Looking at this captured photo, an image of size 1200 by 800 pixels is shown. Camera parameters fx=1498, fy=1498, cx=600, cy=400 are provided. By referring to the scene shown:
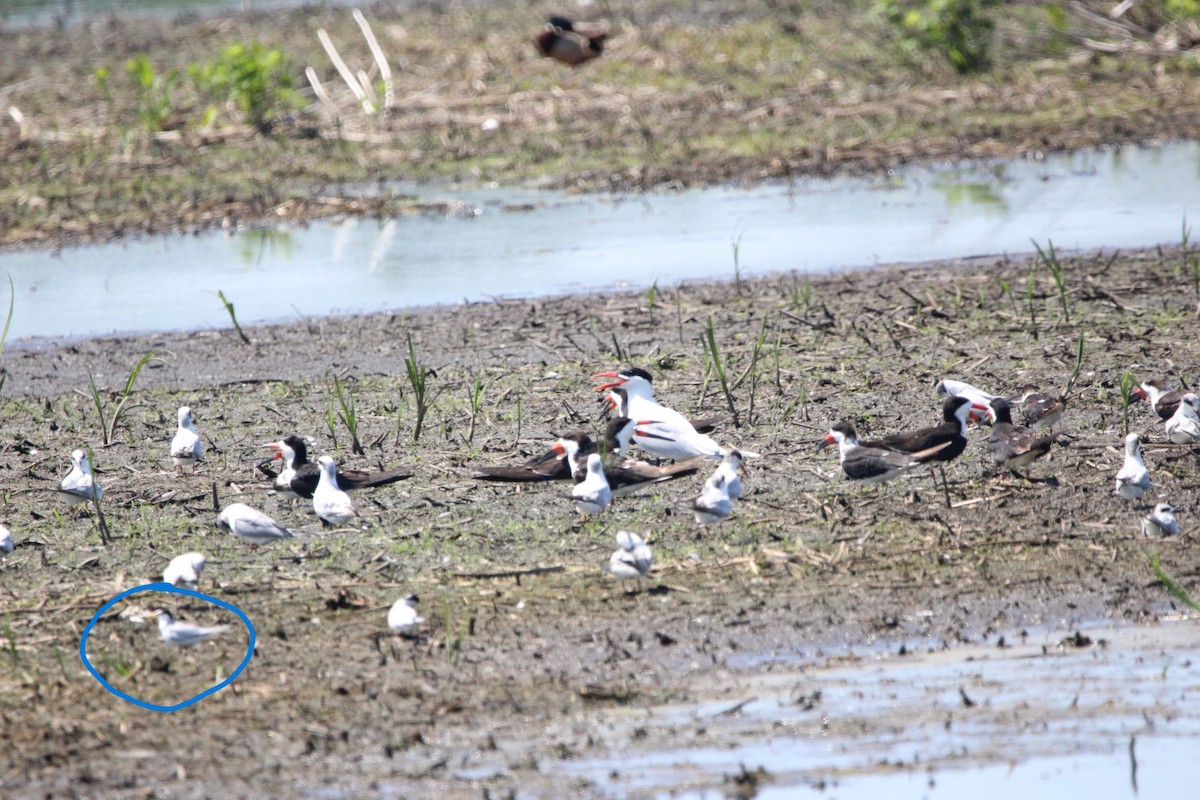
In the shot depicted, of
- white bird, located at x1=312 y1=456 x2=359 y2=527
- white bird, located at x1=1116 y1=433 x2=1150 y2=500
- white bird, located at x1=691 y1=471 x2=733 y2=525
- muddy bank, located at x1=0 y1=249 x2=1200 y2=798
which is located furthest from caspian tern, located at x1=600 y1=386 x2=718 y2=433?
white bird, located at x1=1116 y1=433 x2=1150 y2=500

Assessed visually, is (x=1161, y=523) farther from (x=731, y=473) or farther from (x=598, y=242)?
(x=598, y=242)

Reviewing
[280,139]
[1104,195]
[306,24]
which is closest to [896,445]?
[1104,195]

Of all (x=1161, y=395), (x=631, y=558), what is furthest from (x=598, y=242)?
(x=631, y=558)

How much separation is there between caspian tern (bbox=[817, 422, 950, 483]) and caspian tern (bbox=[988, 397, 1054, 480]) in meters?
0.24

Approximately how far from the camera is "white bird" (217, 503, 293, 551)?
6.70 meters

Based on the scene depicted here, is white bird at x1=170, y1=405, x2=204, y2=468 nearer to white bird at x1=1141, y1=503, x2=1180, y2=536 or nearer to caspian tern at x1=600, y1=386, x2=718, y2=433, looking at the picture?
caspian tern at x1=600, y1=386, x2=718, y2=433

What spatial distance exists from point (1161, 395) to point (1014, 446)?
1.38m

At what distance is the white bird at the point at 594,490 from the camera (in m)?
6.82

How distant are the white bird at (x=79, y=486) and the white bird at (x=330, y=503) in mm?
1144

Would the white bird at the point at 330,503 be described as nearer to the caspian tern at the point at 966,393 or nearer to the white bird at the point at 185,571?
the white bird at the point at 185,571

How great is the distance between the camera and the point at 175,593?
20.3 feet

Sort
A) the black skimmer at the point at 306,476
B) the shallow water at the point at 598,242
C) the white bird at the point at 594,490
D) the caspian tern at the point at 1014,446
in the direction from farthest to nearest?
the shallow water at the point at 598,242, the black skimmer at the point at 306,476, the caspian tern at the point at 1014,446, the white bird at the point at 594,490

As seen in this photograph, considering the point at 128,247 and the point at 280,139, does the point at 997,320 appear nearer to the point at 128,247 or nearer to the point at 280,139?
the point at 128,247

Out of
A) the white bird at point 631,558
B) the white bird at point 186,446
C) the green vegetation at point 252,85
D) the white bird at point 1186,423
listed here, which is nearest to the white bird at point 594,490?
the white bird at point 631,558
